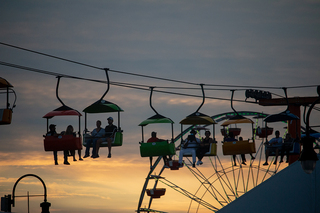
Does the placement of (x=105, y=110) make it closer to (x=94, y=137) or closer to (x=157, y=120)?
(x=94, y=137)

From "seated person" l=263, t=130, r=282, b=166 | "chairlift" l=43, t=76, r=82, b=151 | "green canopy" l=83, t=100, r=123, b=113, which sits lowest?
"seated person" l=263, t=130, r=282, b=166

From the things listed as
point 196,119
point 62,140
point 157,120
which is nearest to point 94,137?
point 62,140

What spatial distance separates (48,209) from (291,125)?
1726 cm

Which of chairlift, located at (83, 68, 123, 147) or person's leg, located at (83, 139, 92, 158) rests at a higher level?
chairlift, located at (83, 68, 123, 147)

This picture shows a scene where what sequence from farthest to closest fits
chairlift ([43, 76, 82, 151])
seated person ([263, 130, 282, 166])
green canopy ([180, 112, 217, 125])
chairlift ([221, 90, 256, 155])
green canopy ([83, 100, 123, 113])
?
seated person ([263, 130, 282, 166]) → chairlift ([221, 90, 256, 155]) → green canopy ([180, 112, 217, 125]) → green canopy ([83, 100, 123, 113]) → chairlift ([43, 76, 82, 151])

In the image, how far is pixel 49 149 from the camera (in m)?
17.6

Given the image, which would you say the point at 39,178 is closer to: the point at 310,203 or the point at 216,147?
the point at 216,147

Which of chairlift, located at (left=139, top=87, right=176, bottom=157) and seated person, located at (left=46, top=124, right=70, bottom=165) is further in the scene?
chairlift, located at (left=139, top=87, right=176, bottom=157)

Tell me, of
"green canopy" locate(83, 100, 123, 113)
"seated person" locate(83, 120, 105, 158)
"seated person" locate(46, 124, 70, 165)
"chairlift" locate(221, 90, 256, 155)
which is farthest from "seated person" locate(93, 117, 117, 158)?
"chairlift" locate(221, 90, 256, 155)

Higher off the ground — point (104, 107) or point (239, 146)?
point (104, 107)

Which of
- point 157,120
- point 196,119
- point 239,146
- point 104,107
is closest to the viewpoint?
point 104,107

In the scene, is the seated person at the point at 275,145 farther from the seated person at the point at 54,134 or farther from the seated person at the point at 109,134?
the seated person at the point at 54,134

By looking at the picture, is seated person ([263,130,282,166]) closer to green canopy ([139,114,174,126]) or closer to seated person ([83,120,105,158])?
green canopy ([139,114,174,126])

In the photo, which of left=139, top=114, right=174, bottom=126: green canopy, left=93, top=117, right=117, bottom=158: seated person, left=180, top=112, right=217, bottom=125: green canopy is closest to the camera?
left=93, top=117, right=117, bottom=158: seated person
